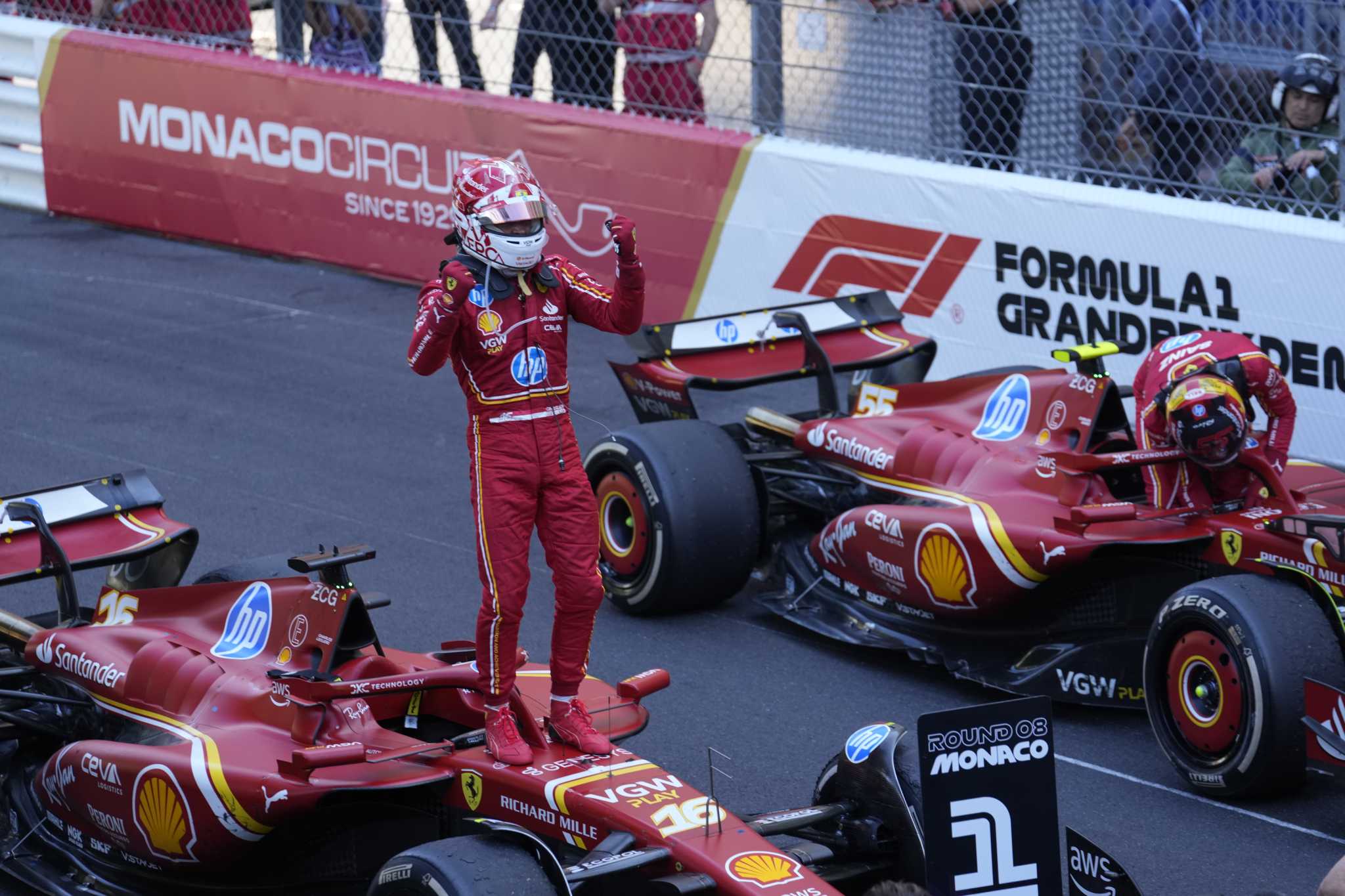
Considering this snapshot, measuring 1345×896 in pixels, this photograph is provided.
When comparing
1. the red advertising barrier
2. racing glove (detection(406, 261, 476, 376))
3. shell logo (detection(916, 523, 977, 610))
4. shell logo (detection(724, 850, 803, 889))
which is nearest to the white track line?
shell logo (detection(916, 523, 977, 610))

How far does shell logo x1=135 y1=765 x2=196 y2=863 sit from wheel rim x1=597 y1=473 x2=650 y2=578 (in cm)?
271

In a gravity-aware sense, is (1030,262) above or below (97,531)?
above

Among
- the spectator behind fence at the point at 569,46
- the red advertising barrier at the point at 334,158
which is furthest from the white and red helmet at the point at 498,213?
the spectator behind fence at the point at 569,46

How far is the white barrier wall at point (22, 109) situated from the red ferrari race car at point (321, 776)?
9.41 metres

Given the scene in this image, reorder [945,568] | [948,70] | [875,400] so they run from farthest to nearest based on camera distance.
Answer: [948,70] → [875,400] → [945,568]

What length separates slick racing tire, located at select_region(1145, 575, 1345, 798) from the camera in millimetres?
5496

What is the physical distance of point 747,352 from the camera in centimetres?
801

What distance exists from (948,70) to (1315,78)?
2179 mm

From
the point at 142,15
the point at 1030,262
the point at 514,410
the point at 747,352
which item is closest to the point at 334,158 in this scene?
the point at 142,15

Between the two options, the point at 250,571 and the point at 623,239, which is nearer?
the point at 623,239

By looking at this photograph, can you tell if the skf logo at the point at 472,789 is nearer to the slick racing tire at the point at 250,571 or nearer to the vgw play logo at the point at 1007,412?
the slick racing tire at the point at 250,571

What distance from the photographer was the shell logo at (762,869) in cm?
423

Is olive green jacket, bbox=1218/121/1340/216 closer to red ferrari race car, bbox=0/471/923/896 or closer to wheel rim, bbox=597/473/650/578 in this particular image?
wheel rim, bbox=597/473/650/578

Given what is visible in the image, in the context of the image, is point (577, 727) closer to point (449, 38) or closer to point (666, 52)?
point (666, 52)
